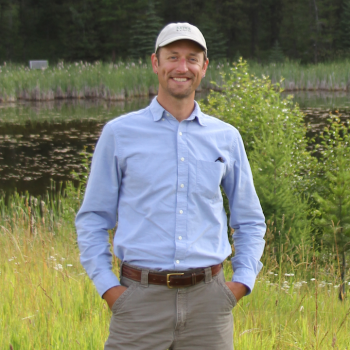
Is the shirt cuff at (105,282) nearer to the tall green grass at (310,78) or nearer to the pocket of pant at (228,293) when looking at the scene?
the pocket of pant at (228,293)

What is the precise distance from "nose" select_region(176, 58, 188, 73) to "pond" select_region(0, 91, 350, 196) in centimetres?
707

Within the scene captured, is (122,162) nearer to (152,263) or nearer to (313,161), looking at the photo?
(152,263)

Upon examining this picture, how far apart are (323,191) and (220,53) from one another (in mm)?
37538

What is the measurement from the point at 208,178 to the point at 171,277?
41cm

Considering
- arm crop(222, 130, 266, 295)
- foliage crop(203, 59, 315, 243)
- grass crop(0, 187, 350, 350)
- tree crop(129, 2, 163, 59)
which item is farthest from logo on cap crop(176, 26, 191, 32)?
tree crop(129, 2, 163, 59)

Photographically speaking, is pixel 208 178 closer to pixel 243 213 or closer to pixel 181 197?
pixel 181 197

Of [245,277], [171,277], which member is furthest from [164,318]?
[245,277]

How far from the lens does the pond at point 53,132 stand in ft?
35.7

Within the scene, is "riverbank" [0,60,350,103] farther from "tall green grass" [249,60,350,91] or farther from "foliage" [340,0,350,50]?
"foliage" [340,0,350,50]

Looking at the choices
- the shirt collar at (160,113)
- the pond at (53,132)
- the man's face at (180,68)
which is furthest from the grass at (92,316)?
the pond at (53,132)

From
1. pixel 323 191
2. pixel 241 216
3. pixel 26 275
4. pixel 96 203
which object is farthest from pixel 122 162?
pixel 323 191

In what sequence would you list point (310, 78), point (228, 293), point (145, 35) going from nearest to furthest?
point (228, 293), point (310, 78), point (145, 35)

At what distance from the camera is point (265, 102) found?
6703 mm

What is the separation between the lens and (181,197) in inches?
82.7
